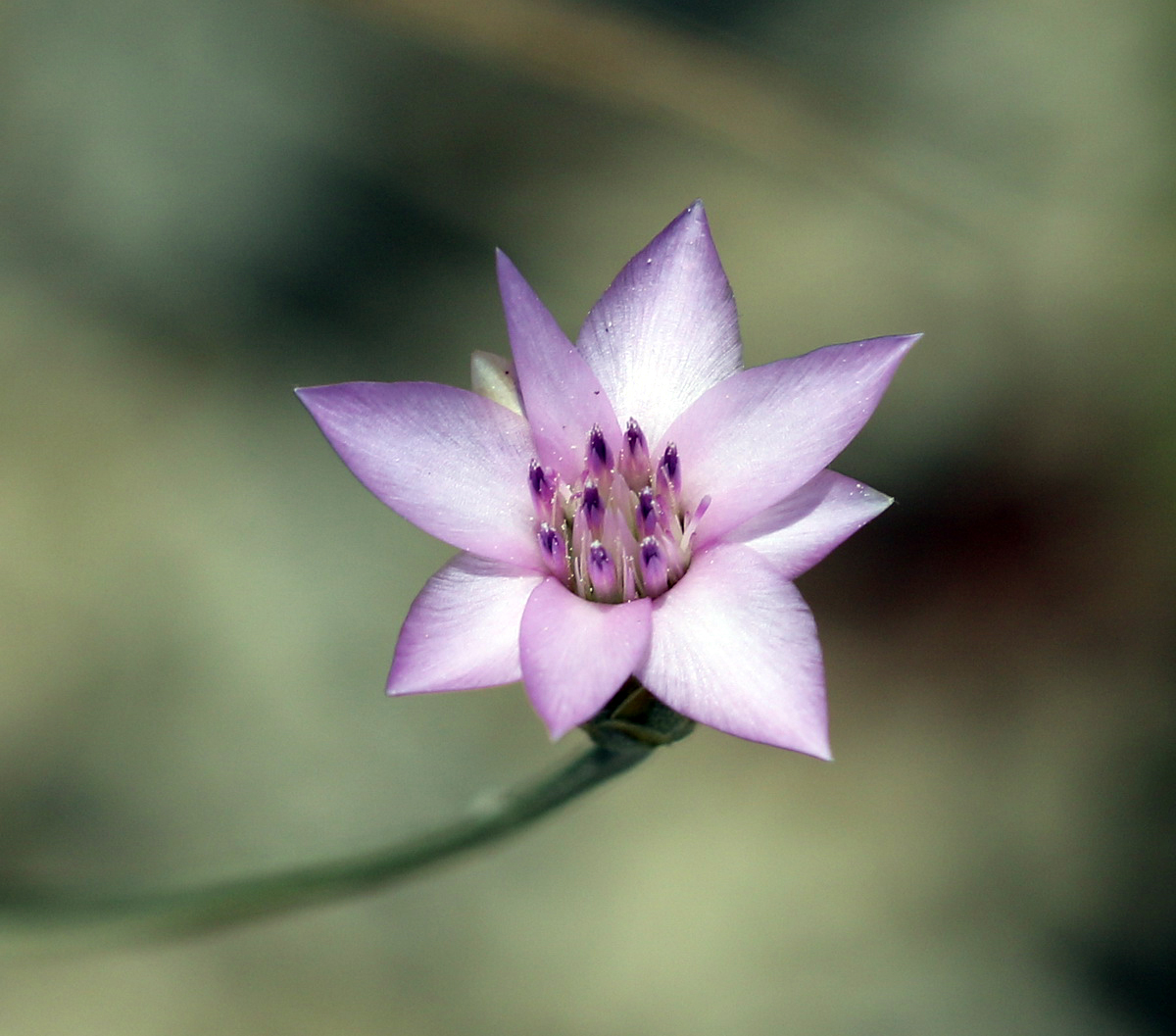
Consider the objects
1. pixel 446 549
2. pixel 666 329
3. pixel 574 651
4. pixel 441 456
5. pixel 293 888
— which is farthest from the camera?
pixel 446 549

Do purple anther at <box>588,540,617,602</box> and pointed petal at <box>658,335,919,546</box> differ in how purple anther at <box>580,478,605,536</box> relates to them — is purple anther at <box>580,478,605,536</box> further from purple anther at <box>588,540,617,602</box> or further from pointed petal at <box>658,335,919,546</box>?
pointed petal at <box>658,335,919,546</box>

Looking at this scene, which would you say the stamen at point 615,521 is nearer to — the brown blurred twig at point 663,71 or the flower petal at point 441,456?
the flower petal at point 441,456

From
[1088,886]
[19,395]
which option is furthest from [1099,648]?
[19,395]

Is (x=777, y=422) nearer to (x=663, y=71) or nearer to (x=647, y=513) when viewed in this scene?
(x=647, y=513)

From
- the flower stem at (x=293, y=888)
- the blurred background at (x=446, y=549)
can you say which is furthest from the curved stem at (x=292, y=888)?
the blurred background at (x=446, y=549)

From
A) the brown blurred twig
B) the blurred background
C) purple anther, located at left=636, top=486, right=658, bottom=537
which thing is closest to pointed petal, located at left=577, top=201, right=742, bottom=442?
purple anther, located at left=636, top=486, right=658, bottom=537

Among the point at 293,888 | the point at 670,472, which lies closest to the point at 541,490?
the point at 670,472

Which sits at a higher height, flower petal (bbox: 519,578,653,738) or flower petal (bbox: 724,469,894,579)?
flower petal (bbox: 724,469,894,579)

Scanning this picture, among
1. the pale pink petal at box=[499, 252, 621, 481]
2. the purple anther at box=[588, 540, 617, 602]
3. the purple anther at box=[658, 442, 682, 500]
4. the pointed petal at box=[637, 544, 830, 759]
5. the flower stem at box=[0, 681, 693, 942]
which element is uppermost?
the pale pink petal at box=[499, 252, 621, 481]
